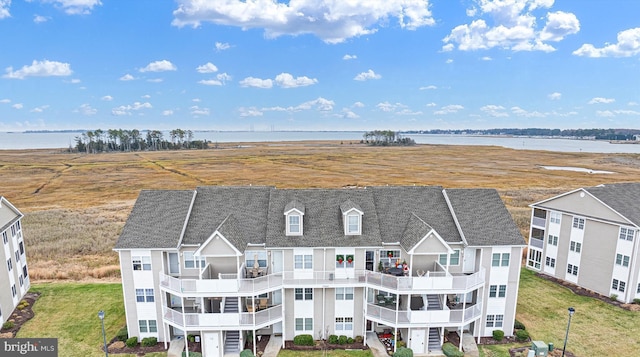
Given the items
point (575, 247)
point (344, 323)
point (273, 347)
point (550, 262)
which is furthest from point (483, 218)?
point (273, 347)

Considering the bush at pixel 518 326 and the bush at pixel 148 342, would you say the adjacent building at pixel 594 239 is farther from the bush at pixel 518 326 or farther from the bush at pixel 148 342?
the bush at pixel 148 342

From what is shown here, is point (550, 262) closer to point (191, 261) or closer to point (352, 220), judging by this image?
point (352, 220)

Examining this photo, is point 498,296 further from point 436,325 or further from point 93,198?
point 93,198

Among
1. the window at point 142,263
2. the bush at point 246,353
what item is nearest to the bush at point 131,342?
the window at point 142,263

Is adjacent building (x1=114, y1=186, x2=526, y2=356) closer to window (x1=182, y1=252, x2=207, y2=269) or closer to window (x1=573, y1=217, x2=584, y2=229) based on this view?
window (x1=182, y1=252, x2=207, y2=269)

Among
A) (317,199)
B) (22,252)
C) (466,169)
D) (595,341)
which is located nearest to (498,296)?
(595,341)

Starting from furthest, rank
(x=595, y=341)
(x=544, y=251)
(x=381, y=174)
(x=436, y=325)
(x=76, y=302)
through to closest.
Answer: (x=381, y=174)
(x=544, y=251)
(x=76, y=302)
(x=595, y=341)
(x=436, y=325)
